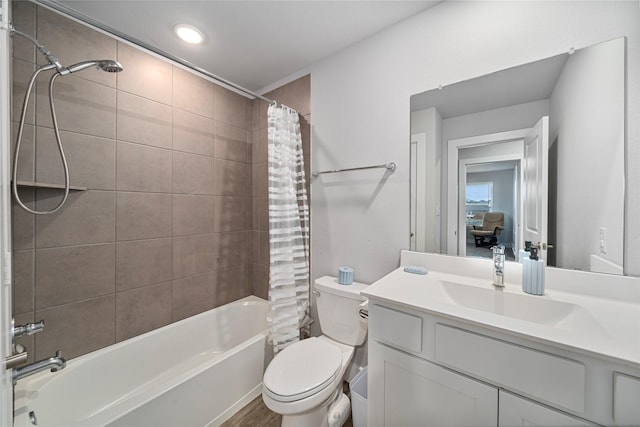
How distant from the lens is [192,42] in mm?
1659

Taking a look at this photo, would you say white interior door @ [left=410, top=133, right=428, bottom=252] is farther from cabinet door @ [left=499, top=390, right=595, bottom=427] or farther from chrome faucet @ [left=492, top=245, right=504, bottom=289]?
cabinet door @ [left=499, top=390, right=595, bottom=427]

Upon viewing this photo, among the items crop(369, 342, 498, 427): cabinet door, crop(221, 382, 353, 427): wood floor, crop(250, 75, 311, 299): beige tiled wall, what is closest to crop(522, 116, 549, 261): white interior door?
crop(369, 342, 498, 427): cabinet door

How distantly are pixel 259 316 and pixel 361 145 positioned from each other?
5.57 feet

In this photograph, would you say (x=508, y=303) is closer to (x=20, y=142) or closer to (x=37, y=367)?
(x=37, y=367)

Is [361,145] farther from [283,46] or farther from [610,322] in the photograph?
[610,322]

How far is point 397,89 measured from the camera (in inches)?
58.4

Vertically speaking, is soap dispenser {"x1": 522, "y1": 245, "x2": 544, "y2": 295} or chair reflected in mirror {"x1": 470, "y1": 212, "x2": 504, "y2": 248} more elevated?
Answer: chair reflected in mirror {"x1": 470, "y1": 212, "x2": 504, "y2": 248}

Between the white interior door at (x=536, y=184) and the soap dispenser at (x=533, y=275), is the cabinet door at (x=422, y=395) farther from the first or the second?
the white interior door at (x=536, y=184)

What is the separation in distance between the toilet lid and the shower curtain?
0.24 m

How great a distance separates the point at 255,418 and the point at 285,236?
113 centimetres

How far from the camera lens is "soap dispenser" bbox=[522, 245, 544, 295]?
3.27 feet

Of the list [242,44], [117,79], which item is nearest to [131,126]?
[117,79]

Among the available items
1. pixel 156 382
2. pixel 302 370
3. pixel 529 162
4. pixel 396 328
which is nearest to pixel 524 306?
pixel 396 328

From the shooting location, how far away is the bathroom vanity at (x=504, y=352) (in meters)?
0.65
